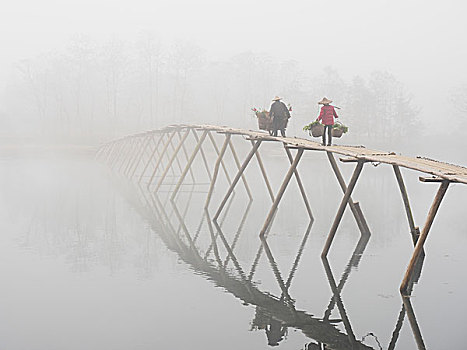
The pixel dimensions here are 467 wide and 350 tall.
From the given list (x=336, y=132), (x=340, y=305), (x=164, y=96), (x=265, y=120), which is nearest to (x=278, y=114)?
(x=265, y=120)

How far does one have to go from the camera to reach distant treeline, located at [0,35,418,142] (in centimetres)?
6272

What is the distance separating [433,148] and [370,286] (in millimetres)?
57779

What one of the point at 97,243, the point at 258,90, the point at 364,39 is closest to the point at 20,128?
the point at 258,90

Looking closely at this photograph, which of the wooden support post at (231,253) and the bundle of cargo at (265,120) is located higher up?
the bundle of cargo at (265,120)

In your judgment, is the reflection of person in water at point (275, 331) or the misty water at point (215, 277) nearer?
the reflection of person in water at point (275, 331)

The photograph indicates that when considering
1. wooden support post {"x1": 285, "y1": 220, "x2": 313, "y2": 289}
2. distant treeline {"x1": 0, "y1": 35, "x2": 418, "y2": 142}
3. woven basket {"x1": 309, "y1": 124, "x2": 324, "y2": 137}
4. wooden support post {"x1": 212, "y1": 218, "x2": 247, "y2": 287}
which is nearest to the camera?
wooden support post {"x1": 285, "y1": 220, "x2": 313, "y2": 289}

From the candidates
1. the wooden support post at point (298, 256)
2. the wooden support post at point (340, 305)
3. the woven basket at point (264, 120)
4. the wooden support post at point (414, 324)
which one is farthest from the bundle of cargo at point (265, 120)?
the wooden support post at point (414, 324)

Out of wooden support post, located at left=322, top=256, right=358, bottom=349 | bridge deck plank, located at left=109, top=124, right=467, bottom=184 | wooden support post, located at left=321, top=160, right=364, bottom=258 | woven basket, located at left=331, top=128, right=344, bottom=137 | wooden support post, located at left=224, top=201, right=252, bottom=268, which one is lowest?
wooden support post, located at left=224, top=201, right=252, bottom=268

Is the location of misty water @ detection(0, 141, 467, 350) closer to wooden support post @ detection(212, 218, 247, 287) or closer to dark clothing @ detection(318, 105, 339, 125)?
wooden support post @ detection(212, 218, 247, 287)

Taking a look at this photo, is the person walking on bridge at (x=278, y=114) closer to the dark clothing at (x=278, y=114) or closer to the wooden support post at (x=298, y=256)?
the dark clothing at (x=278, y=114)

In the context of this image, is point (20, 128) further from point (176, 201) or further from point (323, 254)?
point (323, 254)

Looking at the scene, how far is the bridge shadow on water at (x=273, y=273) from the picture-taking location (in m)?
8.70

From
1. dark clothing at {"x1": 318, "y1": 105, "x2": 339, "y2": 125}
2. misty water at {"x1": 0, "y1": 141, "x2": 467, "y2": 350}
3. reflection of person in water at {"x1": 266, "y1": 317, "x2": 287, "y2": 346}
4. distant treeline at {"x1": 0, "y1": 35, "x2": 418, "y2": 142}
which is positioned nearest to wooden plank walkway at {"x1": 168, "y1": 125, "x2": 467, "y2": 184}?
dark clothing at {"x1": 318, "y1": 105, "x2": 339, "y2": 125}

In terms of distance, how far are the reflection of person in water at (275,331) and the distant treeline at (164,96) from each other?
1964 inches
